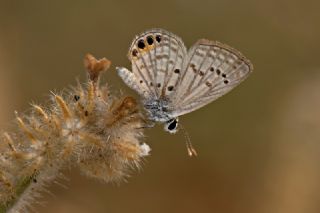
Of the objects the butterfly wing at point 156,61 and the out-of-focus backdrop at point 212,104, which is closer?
the butterfly wing at point 156,61

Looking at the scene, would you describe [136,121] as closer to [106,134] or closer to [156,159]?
[106,134]

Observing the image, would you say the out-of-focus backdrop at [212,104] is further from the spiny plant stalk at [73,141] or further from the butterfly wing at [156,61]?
the spiny plant stalk at [73,141]

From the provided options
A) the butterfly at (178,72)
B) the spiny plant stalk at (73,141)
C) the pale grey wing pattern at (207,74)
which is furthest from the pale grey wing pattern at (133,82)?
the spiny plant stalk at (73,141)

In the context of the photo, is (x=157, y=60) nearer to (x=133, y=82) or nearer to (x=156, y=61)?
(x=156, y=61)

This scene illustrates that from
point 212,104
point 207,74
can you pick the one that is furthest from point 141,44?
point 212,104

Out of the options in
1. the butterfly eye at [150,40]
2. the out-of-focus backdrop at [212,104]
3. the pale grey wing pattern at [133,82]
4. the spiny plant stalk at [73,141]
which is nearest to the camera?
the spiny plant stalk at [73,141]

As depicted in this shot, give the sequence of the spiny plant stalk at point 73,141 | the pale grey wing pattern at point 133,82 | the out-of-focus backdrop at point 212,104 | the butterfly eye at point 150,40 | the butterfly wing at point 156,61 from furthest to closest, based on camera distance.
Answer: the out-of-focus backdrop at point 212,104 → the butterfly eye at point 150,40 → the butterfly wing at point 156,61 → the pale grey wing pattern at point 133,82 → the spiny plant stalk at point 73,141
